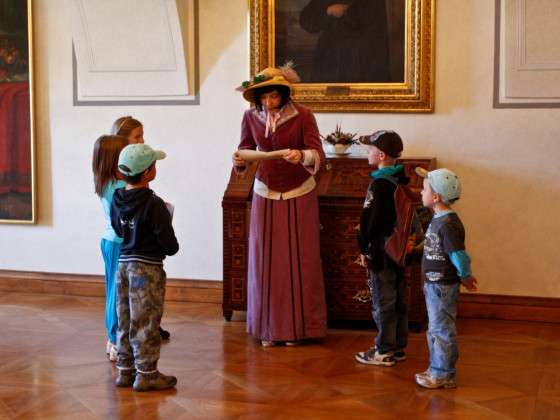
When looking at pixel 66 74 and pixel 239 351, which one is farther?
pixel 66 74

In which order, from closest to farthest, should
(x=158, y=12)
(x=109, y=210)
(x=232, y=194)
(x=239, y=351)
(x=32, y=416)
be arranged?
(x=32, y=416), (x=109, y=210), (x=239, y=351), (x=232, y=194), (x=158, y=12)

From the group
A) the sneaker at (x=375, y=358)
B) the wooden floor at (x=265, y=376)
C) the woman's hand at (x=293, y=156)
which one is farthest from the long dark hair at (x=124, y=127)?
the sneaker at (x=375, y=358)

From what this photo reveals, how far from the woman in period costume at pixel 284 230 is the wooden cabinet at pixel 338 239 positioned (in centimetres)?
37

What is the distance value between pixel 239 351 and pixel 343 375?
2.91 ft

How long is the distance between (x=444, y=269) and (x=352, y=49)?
2719 mm

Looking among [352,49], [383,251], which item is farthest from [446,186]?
[352,49]

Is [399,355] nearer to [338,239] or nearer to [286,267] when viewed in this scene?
[286,267]

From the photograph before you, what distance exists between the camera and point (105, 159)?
523cm

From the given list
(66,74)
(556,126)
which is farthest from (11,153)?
(556,126)

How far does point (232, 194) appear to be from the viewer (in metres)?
6.52

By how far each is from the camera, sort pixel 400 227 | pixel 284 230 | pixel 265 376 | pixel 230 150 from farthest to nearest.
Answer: pixel 230 150 → pixel 284 230 → pixel 400 227 → pixel 265 376

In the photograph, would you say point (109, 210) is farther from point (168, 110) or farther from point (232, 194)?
point (168, 110)

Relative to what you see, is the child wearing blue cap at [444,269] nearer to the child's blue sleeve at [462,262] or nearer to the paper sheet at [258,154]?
the child's blue sleeve at [462,262]

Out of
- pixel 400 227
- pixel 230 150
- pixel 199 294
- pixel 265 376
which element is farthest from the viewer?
pixel 199 294
